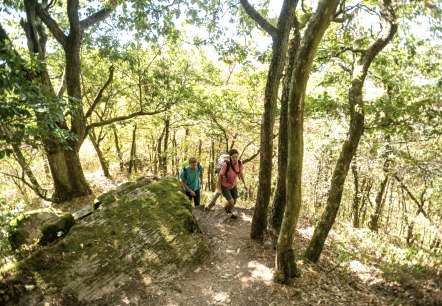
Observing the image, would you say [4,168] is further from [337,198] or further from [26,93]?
[337,198]

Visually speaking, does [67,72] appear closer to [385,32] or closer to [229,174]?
[229,174]

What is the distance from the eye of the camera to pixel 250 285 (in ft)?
17.9

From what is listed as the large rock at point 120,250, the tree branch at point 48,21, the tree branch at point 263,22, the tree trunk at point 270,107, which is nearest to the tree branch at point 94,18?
the tree branch at point 48,21

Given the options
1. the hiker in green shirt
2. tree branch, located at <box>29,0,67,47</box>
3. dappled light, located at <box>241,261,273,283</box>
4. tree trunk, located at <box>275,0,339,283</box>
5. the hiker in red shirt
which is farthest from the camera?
tree branch, located at <box>29,0,67,47</box>

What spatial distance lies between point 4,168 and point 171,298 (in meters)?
13.8

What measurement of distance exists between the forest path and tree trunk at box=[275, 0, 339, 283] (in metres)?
0.37

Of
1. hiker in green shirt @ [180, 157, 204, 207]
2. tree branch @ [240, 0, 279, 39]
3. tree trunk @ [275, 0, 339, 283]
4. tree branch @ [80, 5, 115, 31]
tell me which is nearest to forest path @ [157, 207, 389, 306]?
tree trunk @ [275, 0, 339, 283]

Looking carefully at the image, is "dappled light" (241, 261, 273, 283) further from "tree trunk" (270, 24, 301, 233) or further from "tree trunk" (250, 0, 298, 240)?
"tree trunk" (270, 24, 301, 233)

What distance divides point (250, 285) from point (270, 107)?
364 cm

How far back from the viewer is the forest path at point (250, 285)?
502 cm

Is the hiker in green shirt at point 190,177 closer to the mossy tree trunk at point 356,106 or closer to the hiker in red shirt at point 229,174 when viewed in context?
the hiker in red shirt at point 229,174

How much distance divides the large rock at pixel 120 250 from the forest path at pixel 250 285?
0.43 m

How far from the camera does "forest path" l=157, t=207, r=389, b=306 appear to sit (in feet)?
16.5

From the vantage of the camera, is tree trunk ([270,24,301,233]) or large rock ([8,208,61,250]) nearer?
large rock ([8,208,61,250])
